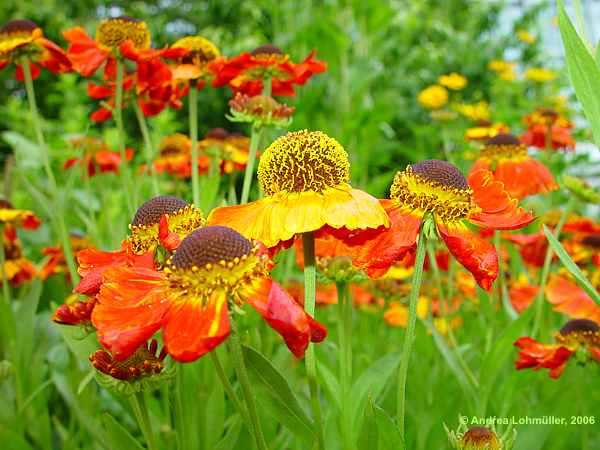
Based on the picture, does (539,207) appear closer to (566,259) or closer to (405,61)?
(566,259)

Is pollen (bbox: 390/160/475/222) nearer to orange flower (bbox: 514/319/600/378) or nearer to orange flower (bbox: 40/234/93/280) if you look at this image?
orange flower (bbox: 514/319/600/378)

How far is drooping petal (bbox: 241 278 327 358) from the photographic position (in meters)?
0.52

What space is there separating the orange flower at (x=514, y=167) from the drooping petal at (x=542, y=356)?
34cm

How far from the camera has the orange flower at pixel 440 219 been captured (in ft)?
2.16

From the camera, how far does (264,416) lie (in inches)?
36.1

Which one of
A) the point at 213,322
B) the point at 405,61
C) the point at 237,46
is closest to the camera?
the point at 213,322

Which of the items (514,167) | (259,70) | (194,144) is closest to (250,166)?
(194,144)

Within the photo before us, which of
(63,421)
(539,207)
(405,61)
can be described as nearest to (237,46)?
(405,61)

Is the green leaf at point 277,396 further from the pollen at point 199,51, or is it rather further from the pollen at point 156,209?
the pollen at point 199,51

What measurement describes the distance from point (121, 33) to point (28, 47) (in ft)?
0.61

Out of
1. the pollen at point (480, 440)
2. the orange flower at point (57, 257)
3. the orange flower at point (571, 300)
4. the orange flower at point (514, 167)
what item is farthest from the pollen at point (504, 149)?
the orange flower at point (57, 257)

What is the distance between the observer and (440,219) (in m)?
0.69

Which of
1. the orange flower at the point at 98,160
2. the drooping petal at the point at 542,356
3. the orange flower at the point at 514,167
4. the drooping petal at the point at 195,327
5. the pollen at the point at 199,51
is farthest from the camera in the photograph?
the orange flower at the point at 98,160

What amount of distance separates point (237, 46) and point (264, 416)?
4.53 m
